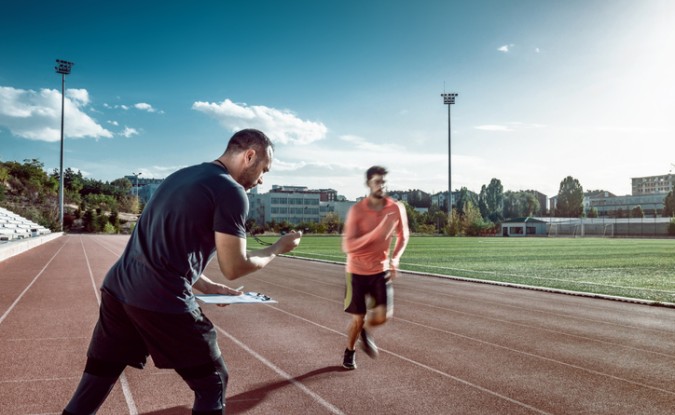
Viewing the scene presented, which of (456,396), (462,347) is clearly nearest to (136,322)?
(456,396)

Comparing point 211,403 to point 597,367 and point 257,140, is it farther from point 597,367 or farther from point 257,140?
point 597,367

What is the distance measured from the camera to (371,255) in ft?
17.5

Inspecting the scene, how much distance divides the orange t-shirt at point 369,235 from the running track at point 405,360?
43.8 inches

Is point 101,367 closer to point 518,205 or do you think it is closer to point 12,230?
point 12,230

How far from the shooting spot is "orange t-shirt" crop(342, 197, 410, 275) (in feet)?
17.4

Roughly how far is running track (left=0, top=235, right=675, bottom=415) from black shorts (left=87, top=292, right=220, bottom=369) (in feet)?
6.49

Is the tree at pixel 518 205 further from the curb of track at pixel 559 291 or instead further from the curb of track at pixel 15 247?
the curb of track at pixel 559 291

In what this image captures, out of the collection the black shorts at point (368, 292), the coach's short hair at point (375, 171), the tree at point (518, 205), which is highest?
the tree at point (518, 205)

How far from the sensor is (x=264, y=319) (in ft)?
27.0

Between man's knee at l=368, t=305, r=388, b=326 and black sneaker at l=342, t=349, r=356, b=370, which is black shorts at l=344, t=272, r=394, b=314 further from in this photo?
black sneaker at l=342, t=349, r=356, b=370

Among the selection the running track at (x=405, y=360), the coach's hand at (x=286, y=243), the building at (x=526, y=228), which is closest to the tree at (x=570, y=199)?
the building at (x=526, y=228)

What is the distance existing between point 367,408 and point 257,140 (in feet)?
8.91

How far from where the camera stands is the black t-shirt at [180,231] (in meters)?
2.24

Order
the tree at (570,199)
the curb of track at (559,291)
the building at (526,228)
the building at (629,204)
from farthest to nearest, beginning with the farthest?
the building at (629,204)
the tree at (570,199)
the building at (526,228)
the curb of track at (559,291)
